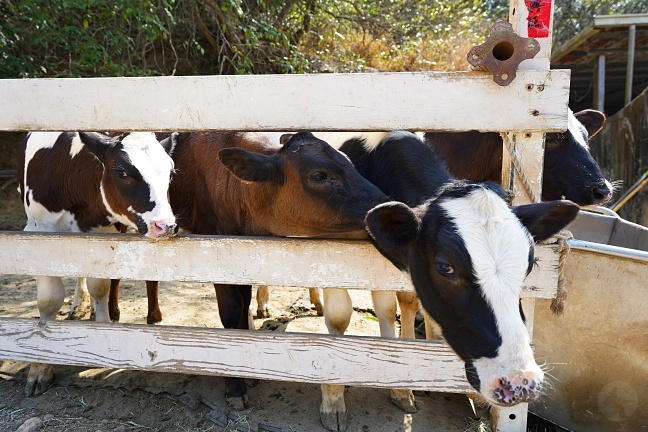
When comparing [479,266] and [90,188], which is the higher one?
[90,188]

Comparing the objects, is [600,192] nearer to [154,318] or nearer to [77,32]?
[154,318]

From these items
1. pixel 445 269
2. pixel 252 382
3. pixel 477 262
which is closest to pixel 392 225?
pixel 445 269

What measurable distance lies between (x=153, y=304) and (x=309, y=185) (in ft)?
7.84

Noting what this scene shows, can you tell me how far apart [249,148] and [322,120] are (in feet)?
3.05

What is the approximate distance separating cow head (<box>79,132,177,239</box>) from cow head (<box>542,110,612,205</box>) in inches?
101

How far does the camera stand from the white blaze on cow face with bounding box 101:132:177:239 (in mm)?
3279

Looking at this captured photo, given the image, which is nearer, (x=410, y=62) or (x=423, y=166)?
(x=423, y=166)

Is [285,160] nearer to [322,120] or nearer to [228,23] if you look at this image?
[322,120]

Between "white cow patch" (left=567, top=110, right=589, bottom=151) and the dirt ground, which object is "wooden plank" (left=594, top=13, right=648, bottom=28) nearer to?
"white cow patch" (left=567, top=110, right=589, bottom=151)

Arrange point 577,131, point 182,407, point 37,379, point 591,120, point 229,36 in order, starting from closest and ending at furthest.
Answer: point 182,407 < point 37,379 < point 577,131 < point 591,120 < point 229,36

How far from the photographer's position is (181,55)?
33.9ft

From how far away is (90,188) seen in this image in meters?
3.98

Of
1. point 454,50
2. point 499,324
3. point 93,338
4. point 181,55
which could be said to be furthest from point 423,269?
point 454,50

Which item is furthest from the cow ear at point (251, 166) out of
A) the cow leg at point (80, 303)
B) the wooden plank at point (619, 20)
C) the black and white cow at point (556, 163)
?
the wooden plank at point (619, 20)
